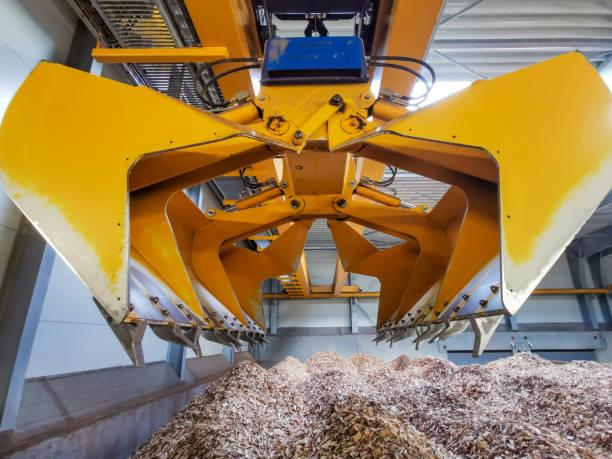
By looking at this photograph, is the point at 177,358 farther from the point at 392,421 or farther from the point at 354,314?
the point at 354,314

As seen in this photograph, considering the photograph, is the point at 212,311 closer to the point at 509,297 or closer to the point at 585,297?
the point at 509,297

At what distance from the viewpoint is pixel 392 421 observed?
128 centimetres

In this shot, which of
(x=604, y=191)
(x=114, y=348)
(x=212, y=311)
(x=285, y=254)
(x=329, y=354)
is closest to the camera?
(x=604, y=191)

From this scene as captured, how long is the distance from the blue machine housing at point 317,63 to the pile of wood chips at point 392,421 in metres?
1.45

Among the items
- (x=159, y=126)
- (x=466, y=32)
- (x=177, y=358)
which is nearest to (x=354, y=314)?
(x=177, y=358)

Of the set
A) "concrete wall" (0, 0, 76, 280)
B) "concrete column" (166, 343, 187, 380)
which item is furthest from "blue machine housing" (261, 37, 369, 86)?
"concrete column" (166, 343, 187, 380)

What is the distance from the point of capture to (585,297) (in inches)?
387

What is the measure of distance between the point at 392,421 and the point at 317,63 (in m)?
1.56

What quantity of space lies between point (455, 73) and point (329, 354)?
17.0 feet

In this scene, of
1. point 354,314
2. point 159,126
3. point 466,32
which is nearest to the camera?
point 159,126

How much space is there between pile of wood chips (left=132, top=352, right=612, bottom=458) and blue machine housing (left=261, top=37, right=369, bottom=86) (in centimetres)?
145

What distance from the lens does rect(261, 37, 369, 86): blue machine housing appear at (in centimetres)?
157

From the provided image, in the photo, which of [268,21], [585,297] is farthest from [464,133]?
[585,297]

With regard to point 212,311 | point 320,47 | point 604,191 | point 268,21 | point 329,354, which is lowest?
point 329,354
